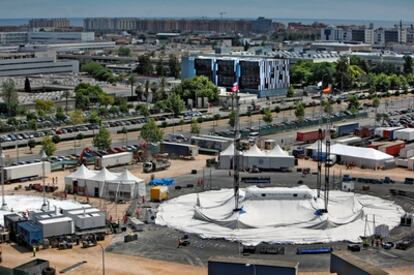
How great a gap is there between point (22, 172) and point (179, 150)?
7953 mm

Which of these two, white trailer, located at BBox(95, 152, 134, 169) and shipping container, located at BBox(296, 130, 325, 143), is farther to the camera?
shipping container, located at BBox(296, 130, 325, 143)

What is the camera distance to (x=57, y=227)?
832 inches

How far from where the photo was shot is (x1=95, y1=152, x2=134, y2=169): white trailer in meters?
31.7

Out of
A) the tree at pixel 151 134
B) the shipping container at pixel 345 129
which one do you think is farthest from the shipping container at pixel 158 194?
the shipping container at pixel 345 129

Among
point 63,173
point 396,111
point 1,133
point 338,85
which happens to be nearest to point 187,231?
point 63,173

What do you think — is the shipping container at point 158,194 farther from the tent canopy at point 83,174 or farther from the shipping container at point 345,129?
the shipping container at point 345,129

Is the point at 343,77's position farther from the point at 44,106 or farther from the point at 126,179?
the point at 126,179

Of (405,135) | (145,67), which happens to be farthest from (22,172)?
(145,67)

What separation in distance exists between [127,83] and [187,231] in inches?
1971

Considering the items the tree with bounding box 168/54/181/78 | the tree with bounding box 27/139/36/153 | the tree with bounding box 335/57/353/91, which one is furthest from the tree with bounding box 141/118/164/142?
the tree with bounding box 168/54/181/78

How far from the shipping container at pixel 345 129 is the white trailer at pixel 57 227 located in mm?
22417

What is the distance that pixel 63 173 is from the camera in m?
30.9

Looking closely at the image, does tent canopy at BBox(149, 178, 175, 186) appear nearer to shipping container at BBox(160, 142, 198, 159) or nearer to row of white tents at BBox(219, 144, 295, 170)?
row of white tents at BBox(219, 144, 295, 170)

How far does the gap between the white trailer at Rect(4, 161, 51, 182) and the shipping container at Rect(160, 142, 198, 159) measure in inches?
267
